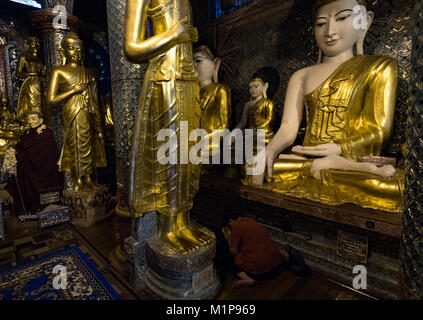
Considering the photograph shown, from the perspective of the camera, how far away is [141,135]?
4.81 ft

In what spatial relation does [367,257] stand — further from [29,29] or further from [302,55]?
[29,29]

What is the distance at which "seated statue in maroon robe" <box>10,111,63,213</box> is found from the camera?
3162mm

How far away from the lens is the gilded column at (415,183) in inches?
34.7

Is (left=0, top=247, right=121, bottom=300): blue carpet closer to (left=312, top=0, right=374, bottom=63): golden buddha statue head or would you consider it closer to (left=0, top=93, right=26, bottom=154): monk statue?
(left=0, top=93, right=26, bottom=154): monk statue

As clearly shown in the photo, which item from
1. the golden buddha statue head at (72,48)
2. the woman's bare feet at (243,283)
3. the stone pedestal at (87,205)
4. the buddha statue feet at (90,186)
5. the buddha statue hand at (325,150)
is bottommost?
the woman's bare feet at (243,283)

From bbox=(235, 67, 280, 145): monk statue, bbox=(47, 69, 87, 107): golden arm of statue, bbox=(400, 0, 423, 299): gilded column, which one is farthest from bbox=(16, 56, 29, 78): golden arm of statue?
bbox=(400, 0, 423, 299): gilded column

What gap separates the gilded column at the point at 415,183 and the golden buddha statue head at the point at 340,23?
4.79 ft

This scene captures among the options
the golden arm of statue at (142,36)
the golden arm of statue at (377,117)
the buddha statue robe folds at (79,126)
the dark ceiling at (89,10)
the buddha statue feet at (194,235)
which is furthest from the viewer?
the dark ceiling at (89,10)

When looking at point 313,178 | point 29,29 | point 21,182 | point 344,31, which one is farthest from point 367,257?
point 29,29

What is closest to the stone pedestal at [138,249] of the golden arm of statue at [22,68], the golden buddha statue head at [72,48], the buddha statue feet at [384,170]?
the buddha statue feet at [384,170]

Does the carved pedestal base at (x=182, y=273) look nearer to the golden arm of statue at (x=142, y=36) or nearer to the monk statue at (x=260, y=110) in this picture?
the golden arm of statue at (x=142, y=36)

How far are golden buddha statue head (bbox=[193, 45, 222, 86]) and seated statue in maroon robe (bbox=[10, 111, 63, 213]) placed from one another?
2.34 m

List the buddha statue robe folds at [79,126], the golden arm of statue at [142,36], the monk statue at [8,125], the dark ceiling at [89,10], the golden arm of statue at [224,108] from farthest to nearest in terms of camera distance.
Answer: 1. the dark ceiling at [89,10]
2. the monk statue at [8,125]
3. the buddha statue robe folds at [79,126]
4. the golden arm of statue at [224,108]
5. the golden arm of statue at [142,36]

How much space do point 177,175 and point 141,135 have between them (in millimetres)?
344
